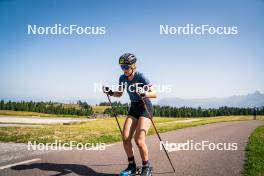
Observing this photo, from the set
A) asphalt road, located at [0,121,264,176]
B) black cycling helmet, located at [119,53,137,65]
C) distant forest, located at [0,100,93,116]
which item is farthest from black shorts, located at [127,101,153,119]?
distant forest, located at [0,100,93,116]

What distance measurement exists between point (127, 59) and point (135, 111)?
123cm

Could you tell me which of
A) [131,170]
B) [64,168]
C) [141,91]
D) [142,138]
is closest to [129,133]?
[142,138]

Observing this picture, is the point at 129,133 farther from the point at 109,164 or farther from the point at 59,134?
the point at 59,134

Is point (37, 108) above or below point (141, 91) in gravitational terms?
below

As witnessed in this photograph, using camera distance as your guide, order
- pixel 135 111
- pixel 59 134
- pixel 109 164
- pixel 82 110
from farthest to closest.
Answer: pixel 82 110, pixel 59 134, pixel 109 164, pixel 135 111

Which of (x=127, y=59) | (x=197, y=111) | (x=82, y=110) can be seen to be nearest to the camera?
(x=127, y=59)

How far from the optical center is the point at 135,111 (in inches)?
251

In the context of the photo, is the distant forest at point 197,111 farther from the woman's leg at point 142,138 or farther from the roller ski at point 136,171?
the woman's leg at point 142,138

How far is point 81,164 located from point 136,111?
2.33m

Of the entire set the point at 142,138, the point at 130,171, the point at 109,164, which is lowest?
the point at 109,164

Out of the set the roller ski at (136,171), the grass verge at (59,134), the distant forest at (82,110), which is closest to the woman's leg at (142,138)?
the roller ski at (136,171)

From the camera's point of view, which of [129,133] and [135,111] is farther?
[135,111]

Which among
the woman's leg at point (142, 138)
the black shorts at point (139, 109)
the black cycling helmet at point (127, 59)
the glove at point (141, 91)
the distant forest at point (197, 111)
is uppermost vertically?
the black cycling helmet at point (127, 59)

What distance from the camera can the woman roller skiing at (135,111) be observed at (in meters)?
5.95
